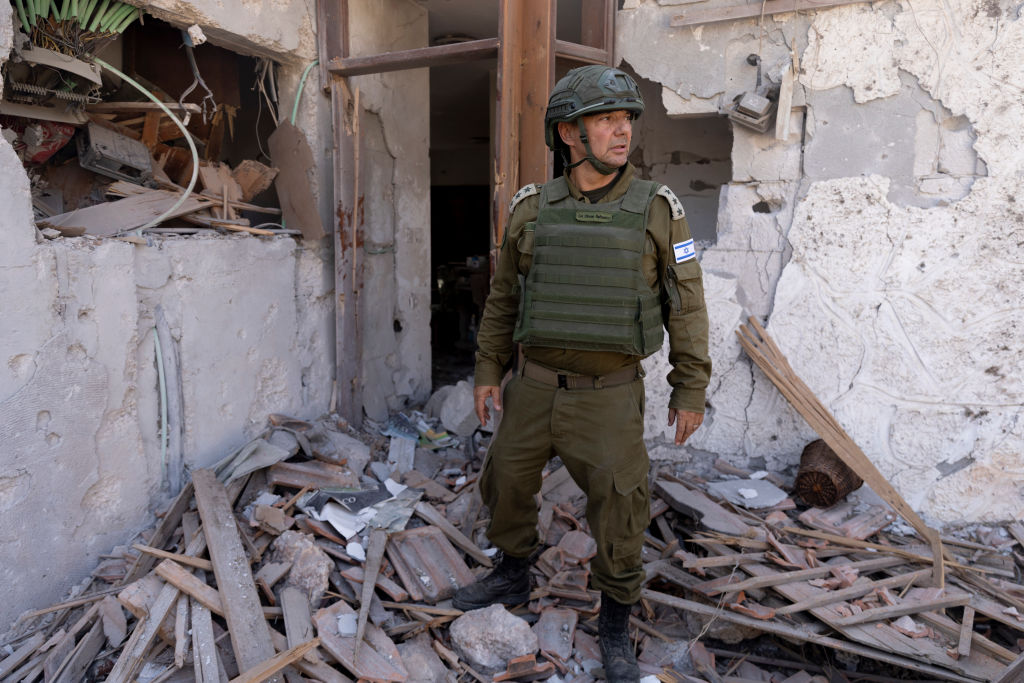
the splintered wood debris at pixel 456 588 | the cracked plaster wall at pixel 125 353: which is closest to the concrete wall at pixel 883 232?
the splintered wood debris at pixel 456 588

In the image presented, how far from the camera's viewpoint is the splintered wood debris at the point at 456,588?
2404 millimetres

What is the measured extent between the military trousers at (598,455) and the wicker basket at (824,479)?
4.55 ft

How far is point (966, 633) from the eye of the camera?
2.56 metres

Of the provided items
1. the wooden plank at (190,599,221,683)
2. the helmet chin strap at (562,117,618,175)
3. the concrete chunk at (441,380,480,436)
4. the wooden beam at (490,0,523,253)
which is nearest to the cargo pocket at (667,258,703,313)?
the helmet chin strap at (562,117,618,175)

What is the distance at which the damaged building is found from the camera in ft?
8.87

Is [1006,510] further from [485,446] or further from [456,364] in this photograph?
[456,364]

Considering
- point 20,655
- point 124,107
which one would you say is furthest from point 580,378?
point 124,107

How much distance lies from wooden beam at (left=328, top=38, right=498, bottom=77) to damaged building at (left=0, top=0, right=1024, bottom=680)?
16 mm

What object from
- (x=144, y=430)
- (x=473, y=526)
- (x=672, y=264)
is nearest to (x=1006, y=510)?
(x=672, y=264)

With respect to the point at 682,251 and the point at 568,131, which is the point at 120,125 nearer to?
the point at 568,131

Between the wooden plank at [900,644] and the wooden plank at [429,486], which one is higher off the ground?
the wooden plank at [429,486]

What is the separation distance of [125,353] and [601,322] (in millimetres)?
2073

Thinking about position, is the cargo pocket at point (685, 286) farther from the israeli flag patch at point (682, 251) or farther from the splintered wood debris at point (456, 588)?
the splintered wood debris at point (456, 588)

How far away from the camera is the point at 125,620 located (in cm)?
250
